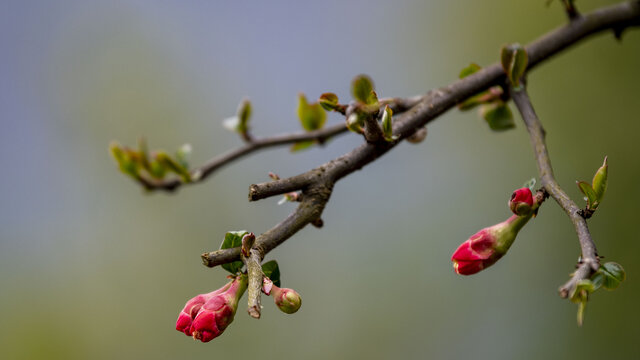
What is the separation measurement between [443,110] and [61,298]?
178cm

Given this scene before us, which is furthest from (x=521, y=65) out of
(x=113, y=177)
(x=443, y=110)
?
(x=113, y=177)

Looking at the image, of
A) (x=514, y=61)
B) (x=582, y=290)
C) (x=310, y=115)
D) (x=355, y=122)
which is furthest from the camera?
(x=310, y=115)

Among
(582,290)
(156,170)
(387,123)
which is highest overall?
(156,170)

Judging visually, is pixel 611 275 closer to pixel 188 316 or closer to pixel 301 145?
pixel 188 316

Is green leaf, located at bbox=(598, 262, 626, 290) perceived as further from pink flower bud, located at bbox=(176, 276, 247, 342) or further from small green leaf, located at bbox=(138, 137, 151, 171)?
small green leaf, located at bbox=(138, 137, 151, 171)

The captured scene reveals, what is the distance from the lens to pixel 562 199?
401mm

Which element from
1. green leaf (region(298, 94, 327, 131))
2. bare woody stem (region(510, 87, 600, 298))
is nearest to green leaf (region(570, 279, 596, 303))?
bare woody stem (region(510, 87, 600, 298))

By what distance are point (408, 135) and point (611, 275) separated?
0.23m

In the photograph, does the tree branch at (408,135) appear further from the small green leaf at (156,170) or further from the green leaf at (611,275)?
the small green leaf at (156,170)

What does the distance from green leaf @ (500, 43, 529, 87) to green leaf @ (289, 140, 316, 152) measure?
299mm

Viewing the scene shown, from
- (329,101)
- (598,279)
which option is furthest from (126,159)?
(598,279)

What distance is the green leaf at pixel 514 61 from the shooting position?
57cm

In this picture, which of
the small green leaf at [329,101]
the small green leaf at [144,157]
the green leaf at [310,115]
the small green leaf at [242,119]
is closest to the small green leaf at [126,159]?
the small green leaf at [144,157]

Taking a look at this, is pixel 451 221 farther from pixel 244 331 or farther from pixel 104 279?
pixel 104 279
